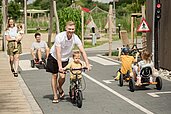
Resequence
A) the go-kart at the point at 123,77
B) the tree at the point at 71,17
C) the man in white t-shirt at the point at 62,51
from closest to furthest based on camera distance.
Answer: the man in white t-shirt at the point at 62,51, the go-kart at the point at 123,77, the tree at the point at 71,17

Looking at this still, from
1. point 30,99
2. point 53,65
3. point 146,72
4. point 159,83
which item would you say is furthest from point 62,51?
point 159,83

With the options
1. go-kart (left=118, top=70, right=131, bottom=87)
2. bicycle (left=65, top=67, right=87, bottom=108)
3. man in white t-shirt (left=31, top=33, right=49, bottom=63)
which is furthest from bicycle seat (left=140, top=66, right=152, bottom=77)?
man in white t-shirt (left=31, top=33, right=49, bottom=63)

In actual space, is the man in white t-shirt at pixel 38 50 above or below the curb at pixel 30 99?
above

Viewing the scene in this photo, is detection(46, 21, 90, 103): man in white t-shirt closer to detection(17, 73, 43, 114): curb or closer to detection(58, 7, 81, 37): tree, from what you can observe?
detection(17, 73, 43, 114): curb

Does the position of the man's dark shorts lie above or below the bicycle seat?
above

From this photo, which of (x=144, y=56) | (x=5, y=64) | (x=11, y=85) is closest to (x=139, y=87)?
(x=144, y=56)

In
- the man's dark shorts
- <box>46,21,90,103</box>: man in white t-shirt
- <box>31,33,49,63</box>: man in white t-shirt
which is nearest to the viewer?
<box>46,21,90,103</box>: man in white t-shirt

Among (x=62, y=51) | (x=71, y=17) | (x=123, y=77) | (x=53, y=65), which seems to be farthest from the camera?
(x=71, y=17)

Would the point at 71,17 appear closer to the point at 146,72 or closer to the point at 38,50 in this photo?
the point at 38,50

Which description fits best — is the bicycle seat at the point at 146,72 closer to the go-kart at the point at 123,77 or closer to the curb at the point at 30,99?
the go-kart at the point at 123,77

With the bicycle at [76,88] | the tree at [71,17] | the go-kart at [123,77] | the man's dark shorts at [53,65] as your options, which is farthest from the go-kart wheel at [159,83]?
the tree at [71,17]

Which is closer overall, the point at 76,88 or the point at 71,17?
the point at 76,88

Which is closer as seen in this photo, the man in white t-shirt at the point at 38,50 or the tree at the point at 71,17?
the man in white t-shirt at the point at 38,50

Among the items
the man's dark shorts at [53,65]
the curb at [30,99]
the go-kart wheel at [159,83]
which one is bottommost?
the curb at [30,99]
